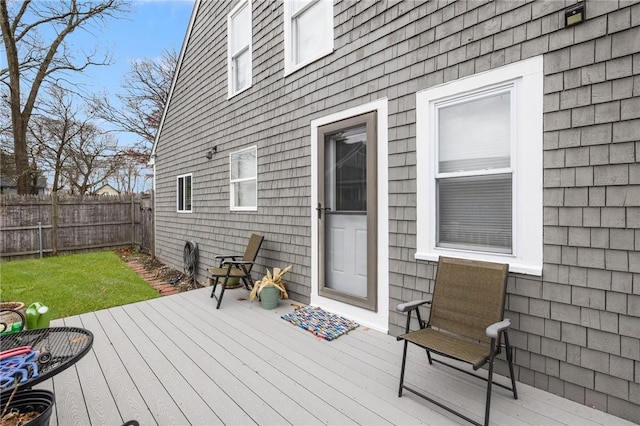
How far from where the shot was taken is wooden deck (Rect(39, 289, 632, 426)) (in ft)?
7.06

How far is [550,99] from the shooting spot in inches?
93.0

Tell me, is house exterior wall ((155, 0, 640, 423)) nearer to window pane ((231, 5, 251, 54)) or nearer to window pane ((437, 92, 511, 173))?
window pane ((437, 92, 511, 173))

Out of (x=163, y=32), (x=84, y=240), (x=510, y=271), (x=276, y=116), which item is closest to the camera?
(x=510, y=271)

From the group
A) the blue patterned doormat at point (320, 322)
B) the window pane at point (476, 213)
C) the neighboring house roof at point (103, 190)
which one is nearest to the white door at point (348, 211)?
the blue patterned doormat at point (320, 322)

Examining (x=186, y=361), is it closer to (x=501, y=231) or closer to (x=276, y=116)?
(x=501, y=231)

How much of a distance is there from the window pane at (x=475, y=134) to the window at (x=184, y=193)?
21.3ft

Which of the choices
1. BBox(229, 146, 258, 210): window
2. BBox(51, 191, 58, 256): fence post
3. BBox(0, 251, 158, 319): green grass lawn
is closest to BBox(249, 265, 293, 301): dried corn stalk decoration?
BBox(229, 146, 258, 210): window

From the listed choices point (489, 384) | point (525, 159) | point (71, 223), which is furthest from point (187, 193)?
point (489, 384)

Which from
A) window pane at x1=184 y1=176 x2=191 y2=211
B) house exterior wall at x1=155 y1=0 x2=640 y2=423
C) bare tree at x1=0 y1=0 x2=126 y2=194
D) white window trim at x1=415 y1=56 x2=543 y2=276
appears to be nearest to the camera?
house exterior wall at x1=155 y1=0 x2=640 y2=423

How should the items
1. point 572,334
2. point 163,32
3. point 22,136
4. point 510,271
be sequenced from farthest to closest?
→ 1. point 163,32
2. point 22,136
3. point 510,271
4. point 572,334

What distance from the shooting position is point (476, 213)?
2.83 meters

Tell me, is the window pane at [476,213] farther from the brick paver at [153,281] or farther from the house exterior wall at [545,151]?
the brick paver at [153,281]

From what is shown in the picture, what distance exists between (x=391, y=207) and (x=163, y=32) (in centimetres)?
1728

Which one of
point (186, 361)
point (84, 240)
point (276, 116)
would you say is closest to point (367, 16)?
point (276, 116)
